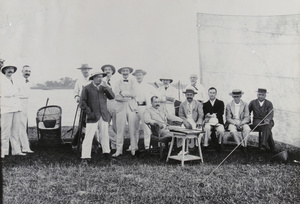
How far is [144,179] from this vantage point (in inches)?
170

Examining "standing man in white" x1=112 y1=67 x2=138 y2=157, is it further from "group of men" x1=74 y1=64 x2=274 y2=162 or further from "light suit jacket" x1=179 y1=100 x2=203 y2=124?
"light suit jacket" x1=179 y1=100 x2=203 y2=124

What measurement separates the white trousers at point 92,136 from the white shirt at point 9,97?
34.1 inches

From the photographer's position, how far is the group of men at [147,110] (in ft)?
15.1

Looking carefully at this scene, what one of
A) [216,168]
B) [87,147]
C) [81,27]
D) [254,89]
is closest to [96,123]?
[87,147]

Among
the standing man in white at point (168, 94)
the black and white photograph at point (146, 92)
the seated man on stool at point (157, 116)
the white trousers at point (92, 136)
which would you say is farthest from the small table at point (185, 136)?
the white trousers at point (92, 136)

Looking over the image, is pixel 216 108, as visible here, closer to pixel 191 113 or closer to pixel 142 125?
pixel 191 113

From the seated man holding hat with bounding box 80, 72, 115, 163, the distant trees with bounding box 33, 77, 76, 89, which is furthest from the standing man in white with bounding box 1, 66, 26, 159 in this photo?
the seated man holding hat with bounding box 80, 72, 115, 163

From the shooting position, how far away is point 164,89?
15.4 ft

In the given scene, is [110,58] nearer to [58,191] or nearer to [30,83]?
[30,83]

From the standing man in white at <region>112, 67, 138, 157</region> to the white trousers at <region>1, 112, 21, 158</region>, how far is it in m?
1.18

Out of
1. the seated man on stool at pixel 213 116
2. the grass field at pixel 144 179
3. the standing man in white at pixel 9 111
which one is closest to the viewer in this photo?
the grass field at pixel 144 179

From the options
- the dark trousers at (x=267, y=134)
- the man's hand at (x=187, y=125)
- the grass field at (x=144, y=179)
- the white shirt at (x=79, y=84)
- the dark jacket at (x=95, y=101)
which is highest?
the white shirt at (x=79, y=84)

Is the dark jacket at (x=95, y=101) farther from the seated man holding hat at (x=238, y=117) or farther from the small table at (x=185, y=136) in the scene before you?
the seated man holding hat at (x=238, y=117)

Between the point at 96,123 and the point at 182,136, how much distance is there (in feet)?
3.59
